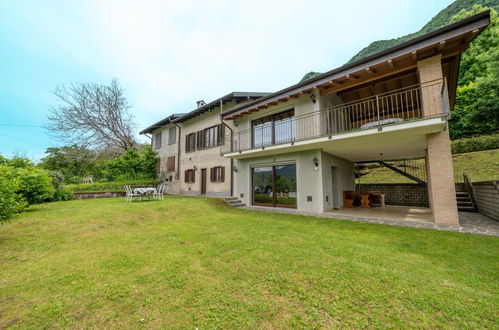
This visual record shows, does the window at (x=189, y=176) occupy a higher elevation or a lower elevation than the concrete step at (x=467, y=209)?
higher

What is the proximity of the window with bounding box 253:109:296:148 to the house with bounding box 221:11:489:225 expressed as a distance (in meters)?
0.05

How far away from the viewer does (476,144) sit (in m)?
15.2

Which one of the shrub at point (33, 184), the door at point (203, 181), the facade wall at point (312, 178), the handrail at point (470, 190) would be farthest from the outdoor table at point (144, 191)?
the handrail at point (470, 190)

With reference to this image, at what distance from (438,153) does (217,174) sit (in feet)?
34.8

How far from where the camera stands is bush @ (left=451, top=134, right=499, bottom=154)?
14603 millimetres

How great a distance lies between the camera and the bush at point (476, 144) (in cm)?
1460

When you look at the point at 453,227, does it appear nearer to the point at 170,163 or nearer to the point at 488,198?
the point at 488,198

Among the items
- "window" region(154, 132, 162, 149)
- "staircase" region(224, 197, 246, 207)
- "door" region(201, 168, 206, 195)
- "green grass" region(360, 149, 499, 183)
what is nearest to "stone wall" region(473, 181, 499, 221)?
"green grass" region(360, 149, 499, 183)

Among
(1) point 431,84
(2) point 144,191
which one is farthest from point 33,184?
(1) point 431,84

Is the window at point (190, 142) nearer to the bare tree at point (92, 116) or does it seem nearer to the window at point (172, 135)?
the window at point (172, 135)

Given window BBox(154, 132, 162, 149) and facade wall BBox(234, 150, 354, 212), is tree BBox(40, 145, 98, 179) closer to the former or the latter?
window BBox(154, 132, 162, 149)

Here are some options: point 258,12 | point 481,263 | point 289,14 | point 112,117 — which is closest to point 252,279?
point 481,263

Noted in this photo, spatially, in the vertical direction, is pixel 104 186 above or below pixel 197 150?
below

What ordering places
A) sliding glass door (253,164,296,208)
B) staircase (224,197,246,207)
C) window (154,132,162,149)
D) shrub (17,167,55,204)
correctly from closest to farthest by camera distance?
shrub (17,167,55,204)
sliding glass door (253,164,296,208)
staircase (224,197,246,207)
window (154,132,162,149)
